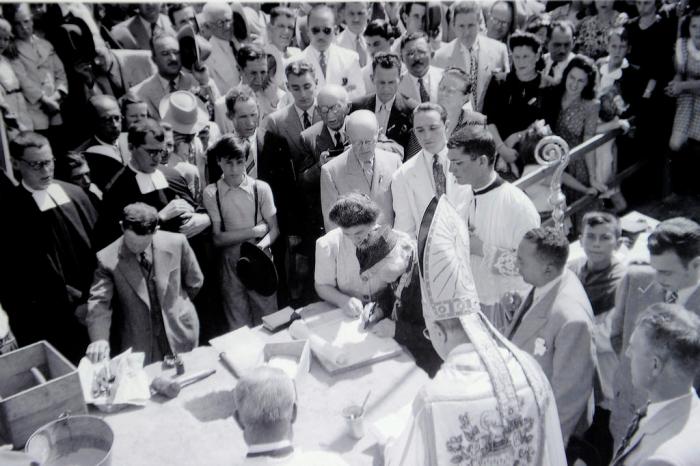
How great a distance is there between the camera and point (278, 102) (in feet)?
18.7

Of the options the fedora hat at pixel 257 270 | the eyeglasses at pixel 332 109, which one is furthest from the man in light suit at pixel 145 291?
the eyeglasses at pixel 332 109

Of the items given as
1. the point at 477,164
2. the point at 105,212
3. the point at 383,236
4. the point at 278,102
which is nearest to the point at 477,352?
the point at 383,236

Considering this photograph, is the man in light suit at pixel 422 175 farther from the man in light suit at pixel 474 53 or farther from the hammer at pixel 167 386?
the hammer at pixel 167 386

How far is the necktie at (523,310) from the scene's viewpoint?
3.23 metres

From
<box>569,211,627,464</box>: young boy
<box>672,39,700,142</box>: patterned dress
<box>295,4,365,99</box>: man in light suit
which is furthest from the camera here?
<box>295,4,365,99</box>: man in light suit

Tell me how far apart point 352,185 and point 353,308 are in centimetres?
117

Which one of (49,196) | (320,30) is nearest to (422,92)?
(320,30)

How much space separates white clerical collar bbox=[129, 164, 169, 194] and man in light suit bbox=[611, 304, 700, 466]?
9.49 feet

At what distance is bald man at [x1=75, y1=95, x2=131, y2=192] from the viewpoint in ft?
14.4

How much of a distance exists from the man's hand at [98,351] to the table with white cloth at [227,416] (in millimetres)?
242

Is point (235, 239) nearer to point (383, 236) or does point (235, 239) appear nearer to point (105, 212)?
point (105, 212)

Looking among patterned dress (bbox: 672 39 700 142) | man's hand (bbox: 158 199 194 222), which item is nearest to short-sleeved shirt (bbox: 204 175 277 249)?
man's hand (bbox: 158 199 194 222)

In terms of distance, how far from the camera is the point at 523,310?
10.7ft

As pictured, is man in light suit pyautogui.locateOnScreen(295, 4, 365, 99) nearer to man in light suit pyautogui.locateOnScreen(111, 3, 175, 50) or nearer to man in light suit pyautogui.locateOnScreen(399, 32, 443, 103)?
man in light suit pyautogui.locateOnScreen(399, 32, 443, 103)
